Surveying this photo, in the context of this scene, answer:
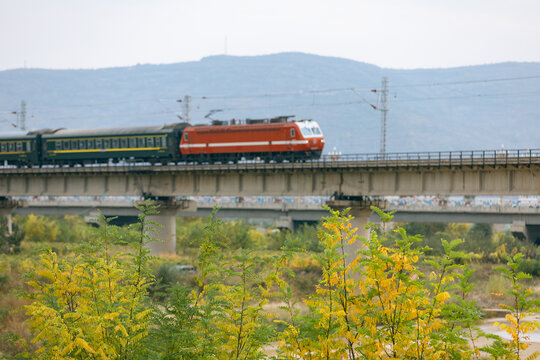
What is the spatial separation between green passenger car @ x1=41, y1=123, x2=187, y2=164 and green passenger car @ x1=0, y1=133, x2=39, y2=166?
36.1 inches

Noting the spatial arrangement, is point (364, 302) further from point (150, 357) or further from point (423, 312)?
point (150, 357)

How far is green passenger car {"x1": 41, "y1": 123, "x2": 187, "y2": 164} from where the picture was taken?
203 feet

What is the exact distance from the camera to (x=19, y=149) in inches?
2712

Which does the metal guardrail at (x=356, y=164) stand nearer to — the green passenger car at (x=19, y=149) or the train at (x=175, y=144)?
the train at (x=175, y=144)

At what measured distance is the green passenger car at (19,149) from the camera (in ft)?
223

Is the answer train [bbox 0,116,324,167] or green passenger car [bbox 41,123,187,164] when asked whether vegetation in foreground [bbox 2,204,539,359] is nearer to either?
train [bbox 0,116,324,167]

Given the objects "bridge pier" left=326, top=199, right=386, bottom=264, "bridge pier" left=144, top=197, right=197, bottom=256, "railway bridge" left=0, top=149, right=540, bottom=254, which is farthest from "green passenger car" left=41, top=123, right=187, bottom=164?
"bridge pier" left=326, top=199, right=386, bottom=264

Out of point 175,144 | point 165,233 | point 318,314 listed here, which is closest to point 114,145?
point 175,144

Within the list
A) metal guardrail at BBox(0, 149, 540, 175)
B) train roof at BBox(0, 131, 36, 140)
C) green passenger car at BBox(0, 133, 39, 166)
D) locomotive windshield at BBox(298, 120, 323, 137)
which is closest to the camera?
metal guardrail at BBox(0, 149, 540, 175)

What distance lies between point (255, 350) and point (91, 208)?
110 m

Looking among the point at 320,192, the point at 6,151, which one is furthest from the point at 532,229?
the point at 6,151

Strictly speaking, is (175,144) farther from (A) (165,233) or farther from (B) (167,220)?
(A) (165,233)

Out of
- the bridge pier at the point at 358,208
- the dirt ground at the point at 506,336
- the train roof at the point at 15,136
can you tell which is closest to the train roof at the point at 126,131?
the train roof at the point at 15,136

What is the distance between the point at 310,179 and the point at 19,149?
31.4 meters
